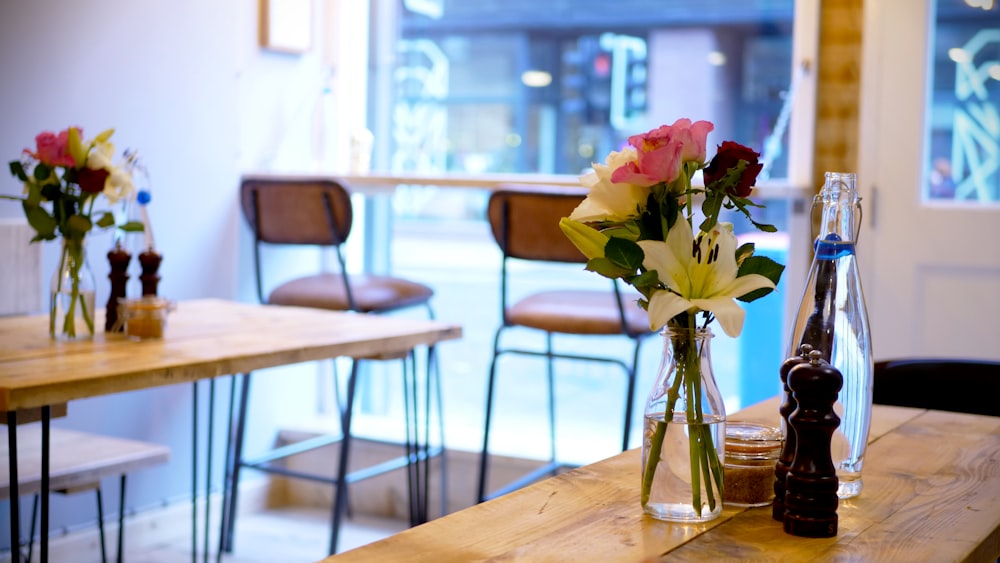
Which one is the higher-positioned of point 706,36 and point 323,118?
point 706,36

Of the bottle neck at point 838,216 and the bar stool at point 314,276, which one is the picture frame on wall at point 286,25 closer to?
the bar stool at point 314,276

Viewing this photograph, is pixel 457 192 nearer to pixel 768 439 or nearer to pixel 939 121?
→ pixel 939 121

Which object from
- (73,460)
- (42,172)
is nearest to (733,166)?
(42,172)

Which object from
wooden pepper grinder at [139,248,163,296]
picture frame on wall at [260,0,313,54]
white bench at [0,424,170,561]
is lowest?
white bench at [0,424,170,561]

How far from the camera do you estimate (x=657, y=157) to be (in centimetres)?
105

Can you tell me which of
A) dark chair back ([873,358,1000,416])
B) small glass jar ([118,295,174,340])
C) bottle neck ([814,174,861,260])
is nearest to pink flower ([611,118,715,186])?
bottle neck ([814,174,861,260])

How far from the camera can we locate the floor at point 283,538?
3.31 metres

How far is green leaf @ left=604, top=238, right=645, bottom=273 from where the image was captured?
107cm

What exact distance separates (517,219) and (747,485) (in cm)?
178

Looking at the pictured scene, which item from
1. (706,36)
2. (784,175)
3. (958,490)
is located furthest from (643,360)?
(958,490)

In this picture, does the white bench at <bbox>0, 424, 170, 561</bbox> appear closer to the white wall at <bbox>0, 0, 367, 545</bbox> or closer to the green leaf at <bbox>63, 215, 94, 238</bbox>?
the green leaf at <bbox>63, 215, 94, 238</bbox>

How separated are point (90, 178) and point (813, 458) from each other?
1515mm

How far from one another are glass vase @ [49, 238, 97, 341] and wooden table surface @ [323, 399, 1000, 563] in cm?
123

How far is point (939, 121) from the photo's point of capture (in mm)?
3268
